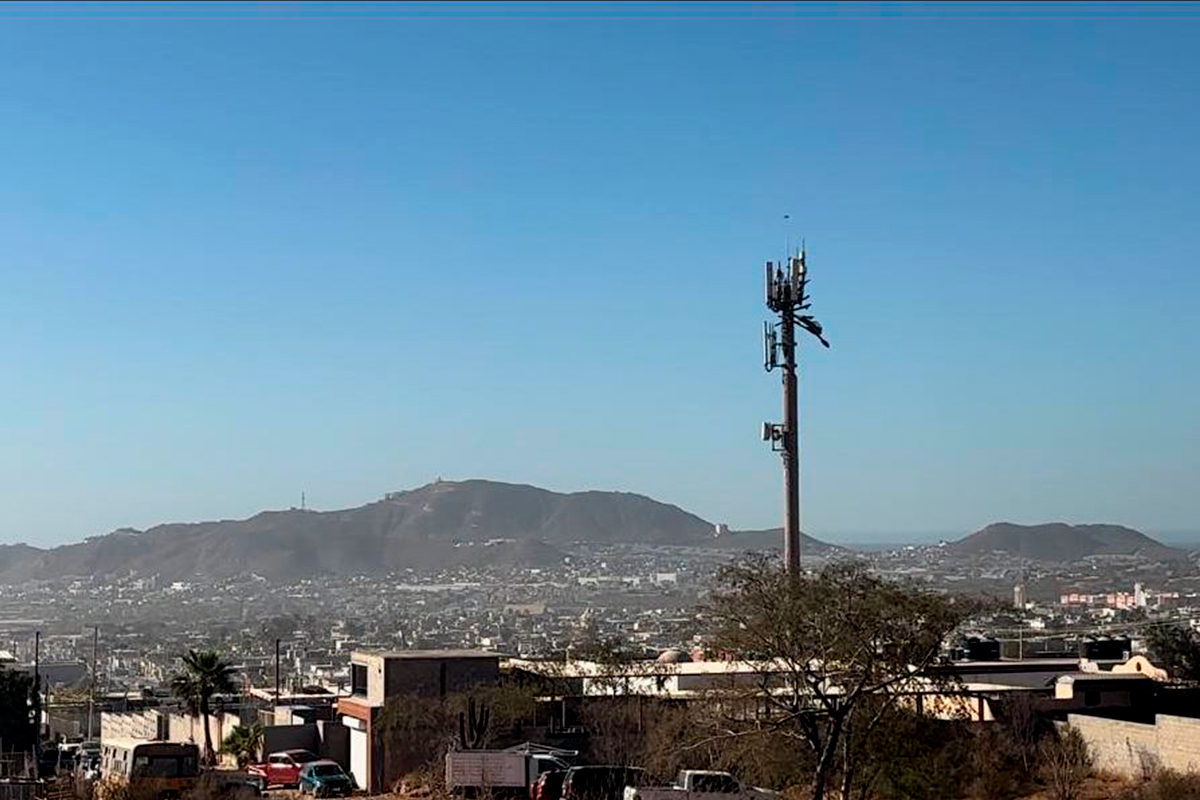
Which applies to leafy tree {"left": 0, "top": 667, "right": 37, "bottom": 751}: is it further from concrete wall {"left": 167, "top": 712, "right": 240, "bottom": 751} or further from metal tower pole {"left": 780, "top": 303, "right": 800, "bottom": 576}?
metal tower pole {"left": 780, "top": 303, "right": 800, "bottom": 576}

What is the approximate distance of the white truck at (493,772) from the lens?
137ft

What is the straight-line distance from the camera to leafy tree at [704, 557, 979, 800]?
3684cm

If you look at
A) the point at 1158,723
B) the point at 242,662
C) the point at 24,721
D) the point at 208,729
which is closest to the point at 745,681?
the point at 1158,723

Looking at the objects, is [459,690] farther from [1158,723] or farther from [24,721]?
[24,721]

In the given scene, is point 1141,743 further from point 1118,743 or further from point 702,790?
point 702,790

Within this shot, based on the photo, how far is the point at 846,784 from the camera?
37.1 m

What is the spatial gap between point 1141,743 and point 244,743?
28.3 meters

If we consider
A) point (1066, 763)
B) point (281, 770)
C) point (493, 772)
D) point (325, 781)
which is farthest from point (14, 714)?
point (1066, 763)

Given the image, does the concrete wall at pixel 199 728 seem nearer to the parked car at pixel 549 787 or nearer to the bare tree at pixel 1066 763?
the parked car at pixel 549 787

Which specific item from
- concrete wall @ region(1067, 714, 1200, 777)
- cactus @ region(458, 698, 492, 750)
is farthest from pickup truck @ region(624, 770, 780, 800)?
cactus @ region(458, 698, 492, 750)

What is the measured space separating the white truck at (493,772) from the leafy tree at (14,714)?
37.3 meters

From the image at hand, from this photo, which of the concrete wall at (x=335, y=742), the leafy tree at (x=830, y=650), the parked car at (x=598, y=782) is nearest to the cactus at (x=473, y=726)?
the concrete wall at (x=335, y=742)

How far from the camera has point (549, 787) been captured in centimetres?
4019

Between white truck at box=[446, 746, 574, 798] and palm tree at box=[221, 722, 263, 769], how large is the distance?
14319 mm
